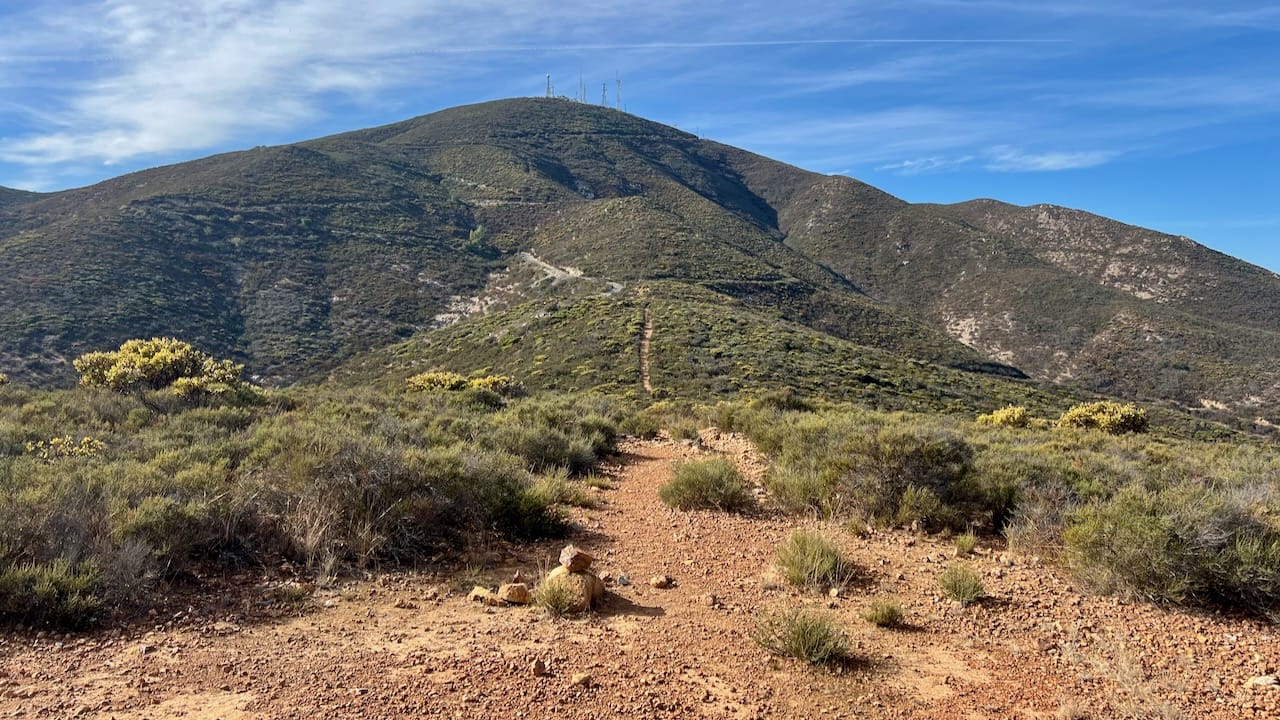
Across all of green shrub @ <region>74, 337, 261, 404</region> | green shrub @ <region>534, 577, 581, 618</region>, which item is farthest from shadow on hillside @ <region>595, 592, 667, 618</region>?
green shrub @ <region>74, 337, 261, 404</region>

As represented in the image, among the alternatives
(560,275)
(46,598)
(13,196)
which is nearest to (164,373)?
(46,598)

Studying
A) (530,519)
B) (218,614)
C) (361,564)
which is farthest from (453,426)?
(218,614)

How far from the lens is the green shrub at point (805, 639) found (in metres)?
3.81

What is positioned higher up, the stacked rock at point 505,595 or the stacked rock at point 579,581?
the stacked rock at point 579,581

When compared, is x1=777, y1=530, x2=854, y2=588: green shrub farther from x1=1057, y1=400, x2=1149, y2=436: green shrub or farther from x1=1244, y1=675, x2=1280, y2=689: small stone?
x1=1057, y1=400, x2=1149, y2=436: green shrub

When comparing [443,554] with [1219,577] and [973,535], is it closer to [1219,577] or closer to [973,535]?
[973,535]

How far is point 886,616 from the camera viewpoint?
4406mm

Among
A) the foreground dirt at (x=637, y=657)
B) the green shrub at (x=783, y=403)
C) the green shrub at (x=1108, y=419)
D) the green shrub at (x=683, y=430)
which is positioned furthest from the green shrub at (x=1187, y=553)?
the green shrub at (x=1108, y=419)

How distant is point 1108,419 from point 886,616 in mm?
15132

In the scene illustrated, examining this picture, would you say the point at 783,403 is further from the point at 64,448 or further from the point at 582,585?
the point at 64,448

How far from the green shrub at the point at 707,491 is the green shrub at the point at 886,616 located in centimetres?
285

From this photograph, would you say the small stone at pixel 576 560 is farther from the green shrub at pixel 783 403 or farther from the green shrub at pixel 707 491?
the green shrub at pixel 783 403

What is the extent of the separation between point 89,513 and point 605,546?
13.1 feet

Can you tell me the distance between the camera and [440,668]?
3.68 meters
